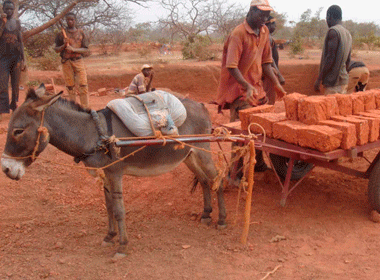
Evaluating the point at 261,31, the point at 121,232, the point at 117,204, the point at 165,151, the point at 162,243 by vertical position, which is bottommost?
the point at 162,243

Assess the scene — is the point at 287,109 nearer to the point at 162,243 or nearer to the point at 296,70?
the point at 162,243

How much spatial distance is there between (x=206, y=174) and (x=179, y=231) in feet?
2.34

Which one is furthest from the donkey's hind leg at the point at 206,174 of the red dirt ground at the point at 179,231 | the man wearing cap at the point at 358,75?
the man wearing cap at the point at 358,75

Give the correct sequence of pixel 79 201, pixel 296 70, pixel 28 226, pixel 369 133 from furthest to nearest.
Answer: pixel 296 70 → pixel 79 201 → pixel 28 226 → pixel 369 133

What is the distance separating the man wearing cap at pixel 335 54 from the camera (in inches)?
236

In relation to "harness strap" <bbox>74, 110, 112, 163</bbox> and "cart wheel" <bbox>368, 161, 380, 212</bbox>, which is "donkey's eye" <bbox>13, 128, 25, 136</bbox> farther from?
"cart wheel" <bbox>368, 161, 380, 212</bbox>

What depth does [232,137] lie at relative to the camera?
3797 millimetres

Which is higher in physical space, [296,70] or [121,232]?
[296,70]

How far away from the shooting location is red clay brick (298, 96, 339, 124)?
156 inches

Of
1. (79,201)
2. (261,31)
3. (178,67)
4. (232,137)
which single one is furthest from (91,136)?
(178,67)

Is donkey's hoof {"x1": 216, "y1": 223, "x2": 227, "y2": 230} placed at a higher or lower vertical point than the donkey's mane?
lower

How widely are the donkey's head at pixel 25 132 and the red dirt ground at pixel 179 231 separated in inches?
14.5

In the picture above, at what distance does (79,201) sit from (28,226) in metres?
0.92

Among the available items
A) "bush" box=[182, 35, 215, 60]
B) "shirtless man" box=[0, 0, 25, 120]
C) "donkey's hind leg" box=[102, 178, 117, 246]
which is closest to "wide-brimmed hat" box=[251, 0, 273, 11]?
"donkey's hind leg" box=[102, 178, 117, 246]
